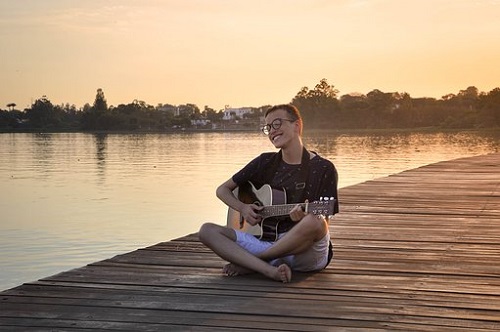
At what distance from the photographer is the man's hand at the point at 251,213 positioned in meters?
5.14

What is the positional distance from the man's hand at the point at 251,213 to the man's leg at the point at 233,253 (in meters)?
0.17

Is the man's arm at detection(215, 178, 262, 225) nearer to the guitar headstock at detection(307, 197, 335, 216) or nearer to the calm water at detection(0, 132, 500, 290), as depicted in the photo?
the guitar headstock at detection(307, 197, 335, 216)

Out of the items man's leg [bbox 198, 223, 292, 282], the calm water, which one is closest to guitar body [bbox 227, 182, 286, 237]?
man's leg [bbox 198, 223, 292, 282]

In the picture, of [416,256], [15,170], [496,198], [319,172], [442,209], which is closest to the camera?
[319,172]

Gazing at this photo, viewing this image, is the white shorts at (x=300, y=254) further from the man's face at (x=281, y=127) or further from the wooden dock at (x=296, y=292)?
the man's face at (x=281, y=127)

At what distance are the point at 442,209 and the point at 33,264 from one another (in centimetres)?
539

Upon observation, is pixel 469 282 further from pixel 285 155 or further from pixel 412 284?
pixel 285 155

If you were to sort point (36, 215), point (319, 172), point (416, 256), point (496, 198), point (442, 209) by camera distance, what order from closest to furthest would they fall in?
point (319, 172)
point (416, 256)
point (442, 209)
point (496, 198)
point (36, 215)

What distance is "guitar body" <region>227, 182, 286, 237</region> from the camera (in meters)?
5.09

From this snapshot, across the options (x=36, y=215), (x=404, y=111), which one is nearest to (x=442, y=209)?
(x=36, y=215)

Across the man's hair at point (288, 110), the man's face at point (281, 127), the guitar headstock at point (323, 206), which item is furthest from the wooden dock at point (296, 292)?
the man's hair at point (288, 110)

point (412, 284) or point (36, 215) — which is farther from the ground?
point (412, 284)

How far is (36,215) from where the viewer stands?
58.3ft

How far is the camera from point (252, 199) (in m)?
5.32
